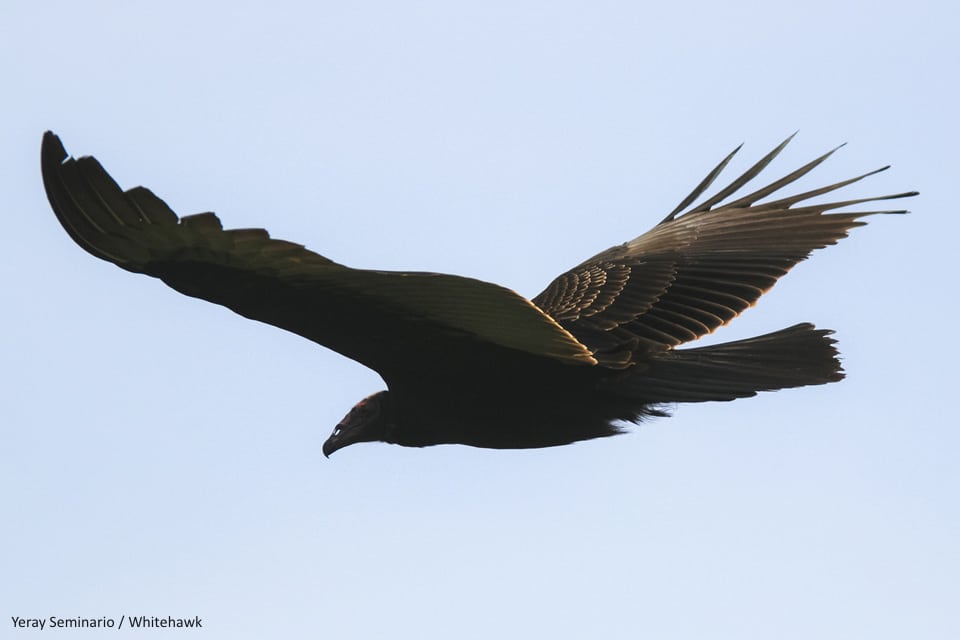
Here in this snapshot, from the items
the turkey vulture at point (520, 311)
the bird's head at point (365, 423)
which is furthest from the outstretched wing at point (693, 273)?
the bird's head at point (365, 423)

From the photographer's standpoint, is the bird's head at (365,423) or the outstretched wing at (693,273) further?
the outstretched wing at (693,273)

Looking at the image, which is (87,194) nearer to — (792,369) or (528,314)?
(528,314)

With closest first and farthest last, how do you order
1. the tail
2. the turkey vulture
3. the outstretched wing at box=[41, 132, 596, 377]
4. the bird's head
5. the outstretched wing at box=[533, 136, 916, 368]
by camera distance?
the outstretched wing at box=[41, 132, 596, 377] < the turkey vulture < the tail < the bird's head < the outstretched wing at box=[533, 136, 916, 368]

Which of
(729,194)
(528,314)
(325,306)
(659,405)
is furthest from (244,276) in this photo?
(729,194)

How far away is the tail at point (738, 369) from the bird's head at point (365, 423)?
109cm

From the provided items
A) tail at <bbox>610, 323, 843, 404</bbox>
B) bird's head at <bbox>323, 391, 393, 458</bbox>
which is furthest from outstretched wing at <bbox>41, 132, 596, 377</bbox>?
bird's head at <bbox>323, 391, 393, 458</bbox>

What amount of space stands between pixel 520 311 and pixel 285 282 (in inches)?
34.3

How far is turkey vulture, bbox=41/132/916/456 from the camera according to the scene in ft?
19.1

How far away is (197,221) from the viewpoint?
5660 millimetres

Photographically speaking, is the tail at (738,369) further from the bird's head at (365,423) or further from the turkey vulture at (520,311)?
the bird's head at (365,423)

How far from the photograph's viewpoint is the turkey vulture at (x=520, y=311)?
5.82 m

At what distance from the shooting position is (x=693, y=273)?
332 inches

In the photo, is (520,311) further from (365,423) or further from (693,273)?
(693,273)

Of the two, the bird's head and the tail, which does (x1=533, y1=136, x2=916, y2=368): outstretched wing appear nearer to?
the tail
